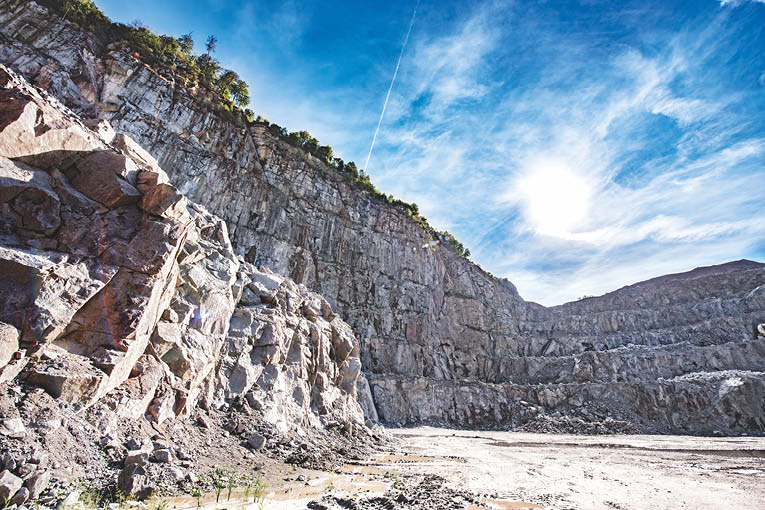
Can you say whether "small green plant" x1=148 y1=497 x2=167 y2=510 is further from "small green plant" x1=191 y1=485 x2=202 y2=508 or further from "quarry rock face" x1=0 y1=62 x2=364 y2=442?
"quarry rock face" x1=0 y1=62 x2=364 y2=442

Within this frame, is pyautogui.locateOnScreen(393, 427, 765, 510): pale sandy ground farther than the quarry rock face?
Yes

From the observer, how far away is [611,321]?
6200cm

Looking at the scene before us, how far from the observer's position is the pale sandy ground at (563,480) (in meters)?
9.68

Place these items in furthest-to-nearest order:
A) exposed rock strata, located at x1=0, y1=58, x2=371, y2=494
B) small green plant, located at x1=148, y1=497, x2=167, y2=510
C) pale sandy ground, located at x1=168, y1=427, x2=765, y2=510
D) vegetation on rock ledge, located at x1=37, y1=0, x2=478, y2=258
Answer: vegetation on rock ledge, located at x1=37, y1=0, x2=478, y2=258 < pale sandy ground, located at x1=168, y1=427, x2=765, y2=510 < exposed rock strata, located at x1=0, y1=58, x2=371, y2=494 < small green plant, located at x1=148, y1=497, x2=167, y2=510

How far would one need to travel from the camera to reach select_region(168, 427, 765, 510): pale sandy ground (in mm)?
9680

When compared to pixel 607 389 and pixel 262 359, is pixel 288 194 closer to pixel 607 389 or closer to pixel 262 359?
pixel 262 359

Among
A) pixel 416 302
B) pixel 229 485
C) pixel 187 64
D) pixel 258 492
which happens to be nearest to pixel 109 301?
pixel 229 485

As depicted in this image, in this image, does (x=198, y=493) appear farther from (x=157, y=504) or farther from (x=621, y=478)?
(x=621, y=478)

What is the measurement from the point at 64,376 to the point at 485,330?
6034 cm

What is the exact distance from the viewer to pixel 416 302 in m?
53.2

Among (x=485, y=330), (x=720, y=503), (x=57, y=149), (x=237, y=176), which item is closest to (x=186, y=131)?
(x=237, y=176)

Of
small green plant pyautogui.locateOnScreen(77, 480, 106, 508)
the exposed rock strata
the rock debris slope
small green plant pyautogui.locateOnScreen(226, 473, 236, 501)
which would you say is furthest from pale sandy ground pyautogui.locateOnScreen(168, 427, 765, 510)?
the rock debris slope

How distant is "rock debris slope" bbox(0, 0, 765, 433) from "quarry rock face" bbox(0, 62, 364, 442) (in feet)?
9.16

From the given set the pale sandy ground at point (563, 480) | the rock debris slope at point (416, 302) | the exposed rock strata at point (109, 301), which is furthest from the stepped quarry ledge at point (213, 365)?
the rock debris slope at point (416, 302)
